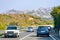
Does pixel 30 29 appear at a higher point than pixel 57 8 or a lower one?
lower

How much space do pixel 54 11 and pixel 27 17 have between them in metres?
73.0

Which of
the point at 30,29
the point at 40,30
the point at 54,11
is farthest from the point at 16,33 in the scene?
the point at 54,11

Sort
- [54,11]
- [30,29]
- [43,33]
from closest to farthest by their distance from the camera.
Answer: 1. [43,33]
2. [30,29]
3. [54,11]

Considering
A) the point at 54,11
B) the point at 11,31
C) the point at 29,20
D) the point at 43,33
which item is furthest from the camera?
the point at 29,20

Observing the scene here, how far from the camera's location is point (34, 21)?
16112cm

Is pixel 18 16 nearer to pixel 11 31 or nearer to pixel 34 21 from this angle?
pixel 34 21

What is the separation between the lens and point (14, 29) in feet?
137

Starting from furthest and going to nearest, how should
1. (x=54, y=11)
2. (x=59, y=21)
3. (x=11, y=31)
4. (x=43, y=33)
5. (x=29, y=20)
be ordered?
1. (x=29, y=20)
2. (x=54, y=11)
3. (x=59, y=21)
4. (x=43, y=33)
5. (x=11, y=31)

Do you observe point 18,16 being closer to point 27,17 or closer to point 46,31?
point 27,17

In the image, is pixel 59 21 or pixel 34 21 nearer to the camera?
pixel 59 21

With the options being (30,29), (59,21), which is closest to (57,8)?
(30,29)

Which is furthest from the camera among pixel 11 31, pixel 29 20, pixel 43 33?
pixel 29 20

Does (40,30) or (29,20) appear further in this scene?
(29,20)

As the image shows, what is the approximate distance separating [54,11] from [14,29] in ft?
176
